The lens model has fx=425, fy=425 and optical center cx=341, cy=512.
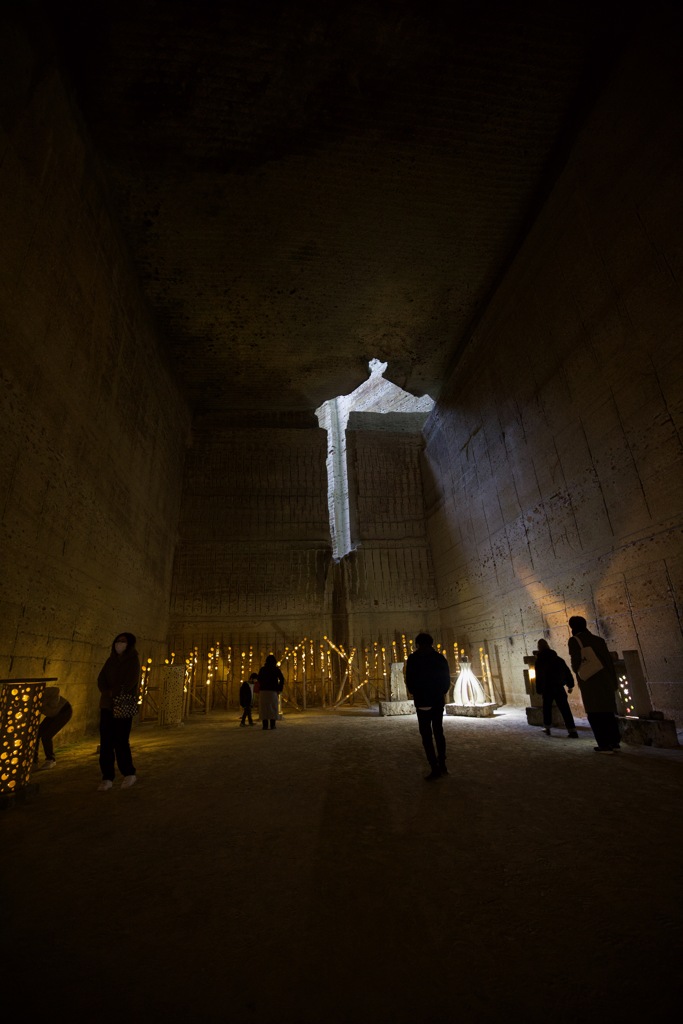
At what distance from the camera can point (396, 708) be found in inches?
358

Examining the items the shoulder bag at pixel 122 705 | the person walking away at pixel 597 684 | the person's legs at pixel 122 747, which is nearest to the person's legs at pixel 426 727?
the person walking away at pixel 597 684

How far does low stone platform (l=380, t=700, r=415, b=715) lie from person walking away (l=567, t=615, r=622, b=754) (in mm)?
4672

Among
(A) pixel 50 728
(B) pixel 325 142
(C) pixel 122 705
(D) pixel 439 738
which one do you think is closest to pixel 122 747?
(C) pixel 122 705

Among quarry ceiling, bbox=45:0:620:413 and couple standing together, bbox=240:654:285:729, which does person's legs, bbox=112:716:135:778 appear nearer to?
couple standing together, bbox=240:654:285:729

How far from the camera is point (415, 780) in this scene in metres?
3.73

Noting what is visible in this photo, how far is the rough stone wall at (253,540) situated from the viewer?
12.9 m

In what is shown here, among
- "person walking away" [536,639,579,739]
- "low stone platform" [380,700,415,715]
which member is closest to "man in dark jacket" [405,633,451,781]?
"person walking away" [536,639,579,739]

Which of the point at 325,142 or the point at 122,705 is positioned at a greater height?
the point at 325,142

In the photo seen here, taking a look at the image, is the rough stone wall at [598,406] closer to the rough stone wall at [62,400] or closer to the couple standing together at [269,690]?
the couple standing together at [269,690]

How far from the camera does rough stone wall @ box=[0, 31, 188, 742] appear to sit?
5.43m

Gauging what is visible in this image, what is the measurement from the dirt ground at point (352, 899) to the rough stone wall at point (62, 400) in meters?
3.27

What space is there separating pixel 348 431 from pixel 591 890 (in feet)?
47.9

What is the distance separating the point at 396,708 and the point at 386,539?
621 cm

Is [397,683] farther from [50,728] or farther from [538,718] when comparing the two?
[50,728]
